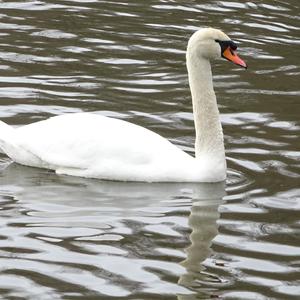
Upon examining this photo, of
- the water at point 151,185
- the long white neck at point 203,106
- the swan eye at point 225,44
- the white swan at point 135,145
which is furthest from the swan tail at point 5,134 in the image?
the swan eye at point 225,44

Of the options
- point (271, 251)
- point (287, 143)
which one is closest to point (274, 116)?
point (287, 143)

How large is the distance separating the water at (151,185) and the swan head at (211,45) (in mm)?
954

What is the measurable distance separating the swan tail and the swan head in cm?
163

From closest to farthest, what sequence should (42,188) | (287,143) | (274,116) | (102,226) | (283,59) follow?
(102,226) → (42,188) → (287,143) → (274,116) → (283,59)

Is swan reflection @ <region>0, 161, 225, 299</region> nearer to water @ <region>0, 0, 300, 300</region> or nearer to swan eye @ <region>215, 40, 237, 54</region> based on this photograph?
water @ <region>0, 0, 300, 300</region>

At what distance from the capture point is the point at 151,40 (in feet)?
52.2

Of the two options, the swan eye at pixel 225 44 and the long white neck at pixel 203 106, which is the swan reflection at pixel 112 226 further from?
the swan eye at pixel 225 44

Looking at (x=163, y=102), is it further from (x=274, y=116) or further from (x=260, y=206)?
(x=260, y=206)

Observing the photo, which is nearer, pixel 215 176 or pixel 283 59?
pixel 215 176

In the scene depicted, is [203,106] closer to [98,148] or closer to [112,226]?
[98,148]

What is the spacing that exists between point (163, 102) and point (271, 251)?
425cm

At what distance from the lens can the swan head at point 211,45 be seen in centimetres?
1125

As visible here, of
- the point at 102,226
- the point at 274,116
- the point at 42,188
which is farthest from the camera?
the point at 274,116

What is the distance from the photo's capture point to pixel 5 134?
11.6 metres
